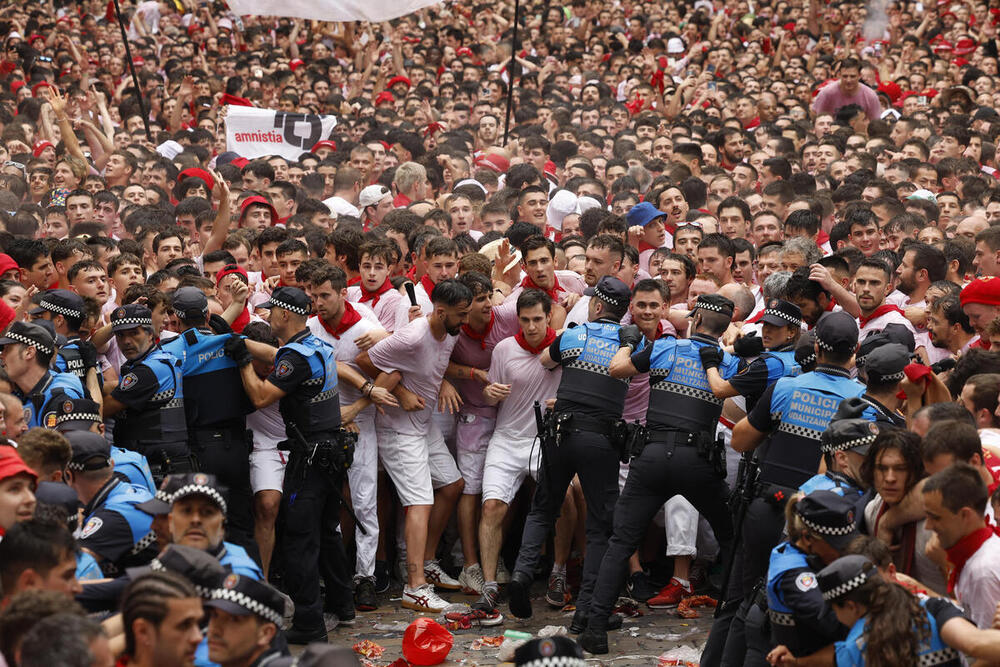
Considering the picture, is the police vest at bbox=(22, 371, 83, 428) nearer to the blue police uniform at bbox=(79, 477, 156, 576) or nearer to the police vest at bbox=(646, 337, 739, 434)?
the blue police uniform at bbox=(79, 477, 156, 576)

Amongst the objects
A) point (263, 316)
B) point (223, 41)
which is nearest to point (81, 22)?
point (223, 41)

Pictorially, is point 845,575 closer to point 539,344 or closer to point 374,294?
point 539,344

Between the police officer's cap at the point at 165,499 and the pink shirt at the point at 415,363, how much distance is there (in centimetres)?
298

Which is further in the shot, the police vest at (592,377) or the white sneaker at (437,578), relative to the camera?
the white sneaker at (437,578)

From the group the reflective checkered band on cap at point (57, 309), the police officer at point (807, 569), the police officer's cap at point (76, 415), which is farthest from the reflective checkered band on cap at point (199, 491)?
the reflective checkered band on cap at point (57, 309)

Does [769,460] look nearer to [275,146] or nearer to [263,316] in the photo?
[263,316]

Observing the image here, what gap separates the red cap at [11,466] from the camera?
16.7ft

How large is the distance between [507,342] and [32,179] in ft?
21.4

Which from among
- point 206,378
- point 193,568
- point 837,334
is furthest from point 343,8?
point 193,568

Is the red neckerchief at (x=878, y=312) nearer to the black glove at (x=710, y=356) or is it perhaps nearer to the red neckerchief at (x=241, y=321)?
the black glove at (x=710, y=356)

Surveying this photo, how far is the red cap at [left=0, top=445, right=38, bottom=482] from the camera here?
509cm

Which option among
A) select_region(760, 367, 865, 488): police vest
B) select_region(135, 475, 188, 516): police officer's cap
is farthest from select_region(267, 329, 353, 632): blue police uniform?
select_region(760, 367, 865, 488): police vest

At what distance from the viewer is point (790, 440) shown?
262 inches

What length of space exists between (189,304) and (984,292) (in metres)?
4.65
